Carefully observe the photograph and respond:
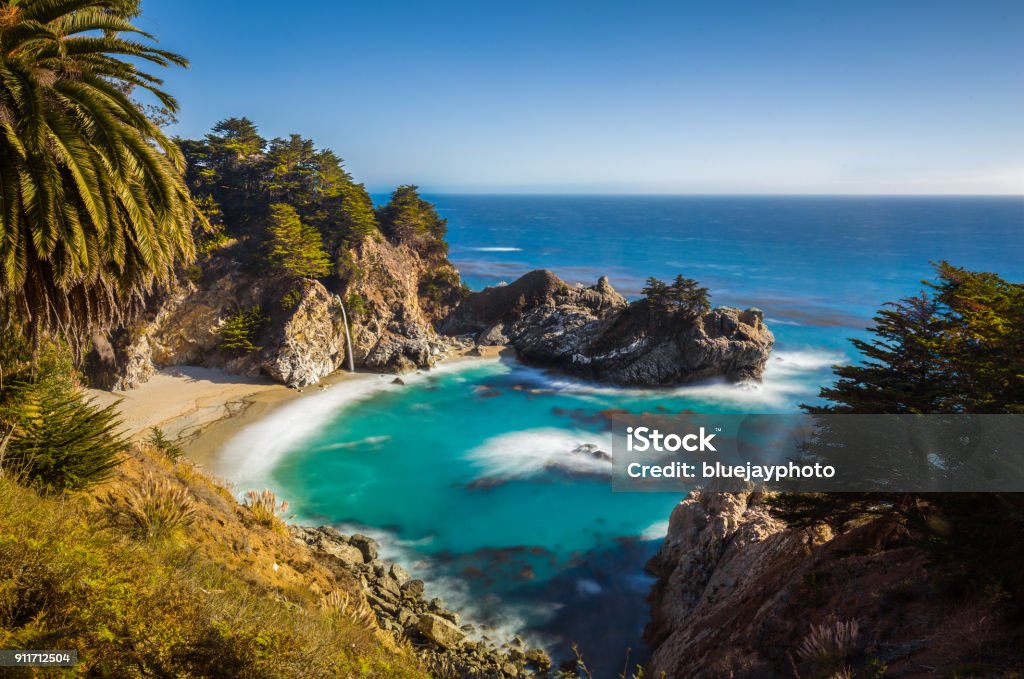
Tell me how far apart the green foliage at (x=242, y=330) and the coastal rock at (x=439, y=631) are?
92.1ft

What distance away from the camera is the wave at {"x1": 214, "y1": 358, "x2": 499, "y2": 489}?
84.8 ft

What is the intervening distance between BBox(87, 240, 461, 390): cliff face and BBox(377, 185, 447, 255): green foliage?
512 cm

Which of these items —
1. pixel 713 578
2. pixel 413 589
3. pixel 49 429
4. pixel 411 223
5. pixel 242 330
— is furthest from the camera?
pixel 411 223

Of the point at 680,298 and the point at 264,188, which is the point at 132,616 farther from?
the point at 264,188

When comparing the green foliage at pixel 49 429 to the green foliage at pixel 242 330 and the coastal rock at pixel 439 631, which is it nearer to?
the coastal rock at pixel 439 631

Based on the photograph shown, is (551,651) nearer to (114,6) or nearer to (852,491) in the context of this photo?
(852,491)

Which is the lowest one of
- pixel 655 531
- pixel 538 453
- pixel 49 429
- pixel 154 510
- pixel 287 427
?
pixel 655 531

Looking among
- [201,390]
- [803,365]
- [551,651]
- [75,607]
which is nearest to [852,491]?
[551,651]

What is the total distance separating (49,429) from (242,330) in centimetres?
2992

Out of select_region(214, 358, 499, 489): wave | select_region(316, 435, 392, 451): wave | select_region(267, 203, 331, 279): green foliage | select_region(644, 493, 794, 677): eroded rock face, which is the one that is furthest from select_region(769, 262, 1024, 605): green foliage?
select_region(267, 203, 331, 279): green foliage

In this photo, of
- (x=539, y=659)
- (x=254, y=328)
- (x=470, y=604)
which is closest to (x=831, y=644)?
(x=539, y=659)

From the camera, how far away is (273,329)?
122 ft

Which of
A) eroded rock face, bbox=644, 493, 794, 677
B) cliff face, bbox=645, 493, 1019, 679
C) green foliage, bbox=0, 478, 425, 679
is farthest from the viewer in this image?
eroded rock face, bbox=644, 493, 794, 677

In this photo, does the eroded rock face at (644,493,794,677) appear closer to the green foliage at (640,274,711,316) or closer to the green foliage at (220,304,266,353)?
the green foliage at (640,274,711,316)
